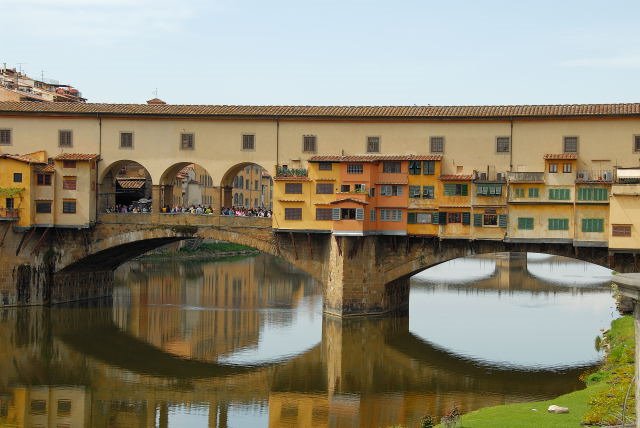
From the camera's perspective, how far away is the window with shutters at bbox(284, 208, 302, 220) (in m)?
50.9

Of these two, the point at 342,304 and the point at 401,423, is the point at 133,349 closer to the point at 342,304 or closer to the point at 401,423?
the point at 342,304

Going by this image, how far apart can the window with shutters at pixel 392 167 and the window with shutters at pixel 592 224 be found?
10.1 m

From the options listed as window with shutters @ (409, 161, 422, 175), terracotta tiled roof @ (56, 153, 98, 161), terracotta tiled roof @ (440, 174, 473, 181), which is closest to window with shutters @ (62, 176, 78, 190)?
terracotta tiled roof @ (56, 153, 98, 161)

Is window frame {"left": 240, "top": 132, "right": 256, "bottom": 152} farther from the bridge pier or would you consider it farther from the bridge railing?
the bridge pier

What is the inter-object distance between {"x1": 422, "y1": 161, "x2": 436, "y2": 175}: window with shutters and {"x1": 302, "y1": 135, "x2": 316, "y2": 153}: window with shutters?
247 inches

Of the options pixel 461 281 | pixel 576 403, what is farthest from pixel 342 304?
pixel 461 281

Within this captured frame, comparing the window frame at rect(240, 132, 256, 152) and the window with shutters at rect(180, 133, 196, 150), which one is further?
the window with shutters at rect(180, 133, 196, 150)

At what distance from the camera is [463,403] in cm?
3347

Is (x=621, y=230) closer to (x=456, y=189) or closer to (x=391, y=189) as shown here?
(x=456, y=189)

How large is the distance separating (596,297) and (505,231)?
18437mm

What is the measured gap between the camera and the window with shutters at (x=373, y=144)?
51.2m

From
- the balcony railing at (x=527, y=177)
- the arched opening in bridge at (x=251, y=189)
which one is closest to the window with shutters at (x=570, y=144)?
the balcony railing at (x=527, y=177)

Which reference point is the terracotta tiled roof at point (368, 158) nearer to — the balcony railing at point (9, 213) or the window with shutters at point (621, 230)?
the window with shutters at point (621, 230)

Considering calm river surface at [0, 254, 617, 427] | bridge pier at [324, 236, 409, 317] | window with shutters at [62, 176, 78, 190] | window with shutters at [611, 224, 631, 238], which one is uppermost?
window with shutters at [62, 176, 78, 190]
